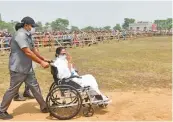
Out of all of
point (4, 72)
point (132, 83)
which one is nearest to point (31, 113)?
point (132, 83)

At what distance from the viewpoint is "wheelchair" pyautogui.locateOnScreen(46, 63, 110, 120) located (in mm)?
5980

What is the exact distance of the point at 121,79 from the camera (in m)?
10.5

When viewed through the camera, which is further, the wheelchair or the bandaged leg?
the bandaged leg

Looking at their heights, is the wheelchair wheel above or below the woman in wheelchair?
below

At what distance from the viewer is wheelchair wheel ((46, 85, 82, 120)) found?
597 centimetres

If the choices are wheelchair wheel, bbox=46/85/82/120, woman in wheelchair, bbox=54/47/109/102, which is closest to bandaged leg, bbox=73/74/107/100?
woman in wheelchair, bbox=54/47/109/102

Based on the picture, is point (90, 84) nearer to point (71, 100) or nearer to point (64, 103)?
point (71, 100)

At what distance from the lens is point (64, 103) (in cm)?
629

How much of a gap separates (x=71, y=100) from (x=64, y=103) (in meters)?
0.14

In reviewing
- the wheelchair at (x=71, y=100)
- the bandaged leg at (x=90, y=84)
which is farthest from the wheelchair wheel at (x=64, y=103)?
the bandaged leg at (x=90, y=84)

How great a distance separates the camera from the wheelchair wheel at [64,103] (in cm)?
597

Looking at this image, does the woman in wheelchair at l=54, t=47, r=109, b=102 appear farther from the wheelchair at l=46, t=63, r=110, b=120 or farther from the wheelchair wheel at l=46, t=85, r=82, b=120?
the wheelchair wheel at l=46, t=85, r=82, b=120

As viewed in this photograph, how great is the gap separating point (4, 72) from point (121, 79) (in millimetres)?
4067

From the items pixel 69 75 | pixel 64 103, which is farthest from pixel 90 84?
pixel 64 103
